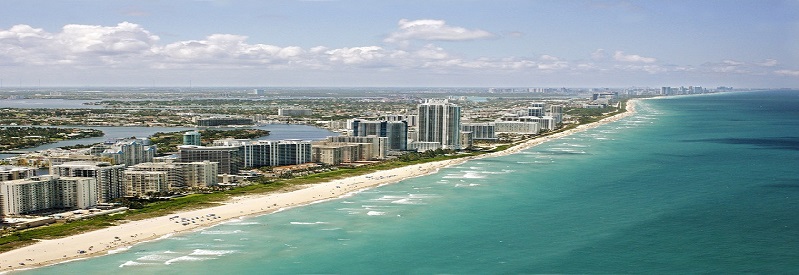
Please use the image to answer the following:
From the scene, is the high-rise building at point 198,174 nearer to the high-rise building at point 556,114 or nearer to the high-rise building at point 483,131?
the high-rise building at point 483,131

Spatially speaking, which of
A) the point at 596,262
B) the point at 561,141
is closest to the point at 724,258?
the point at 596,262

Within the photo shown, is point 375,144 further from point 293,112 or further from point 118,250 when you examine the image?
point 293,112

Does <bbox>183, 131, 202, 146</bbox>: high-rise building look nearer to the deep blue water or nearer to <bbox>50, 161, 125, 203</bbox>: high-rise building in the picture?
<bbox>50, 161, 125, 203</bbox>: high-rise building

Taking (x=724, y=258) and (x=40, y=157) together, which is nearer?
(x=724, y=258)

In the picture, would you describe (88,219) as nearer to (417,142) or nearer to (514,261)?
(514,261)

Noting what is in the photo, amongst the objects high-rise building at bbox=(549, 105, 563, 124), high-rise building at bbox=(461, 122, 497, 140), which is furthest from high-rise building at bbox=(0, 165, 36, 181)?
high-rise building at bbox=(549, 105, 563, 124)
